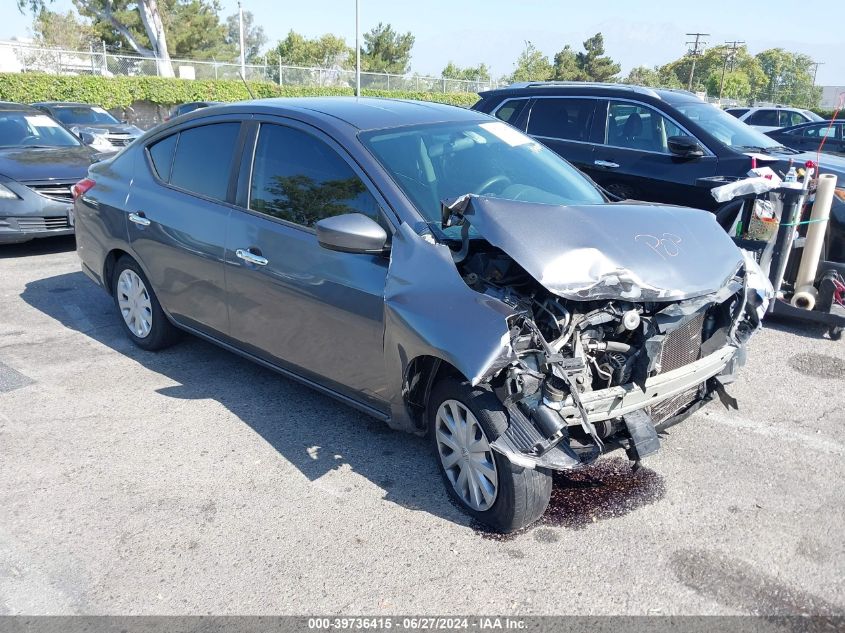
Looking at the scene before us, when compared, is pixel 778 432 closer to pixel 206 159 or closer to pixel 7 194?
pixel 206 159

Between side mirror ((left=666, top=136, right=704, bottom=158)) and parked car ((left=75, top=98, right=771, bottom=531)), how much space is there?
9.40 feet

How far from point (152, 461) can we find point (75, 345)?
2120 millimetres

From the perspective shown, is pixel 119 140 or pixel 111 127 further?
pixel 111 127

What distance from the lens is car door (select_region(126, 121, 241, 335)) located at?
14.9 ft

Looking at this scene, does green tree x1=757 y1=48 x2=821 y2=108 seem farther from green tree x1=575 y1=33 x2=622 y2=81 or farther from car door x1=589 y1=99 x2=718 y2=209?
car door x1=589 y1=99 x2=718 y2=209

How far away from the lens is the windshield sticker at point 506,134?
15.0 ft

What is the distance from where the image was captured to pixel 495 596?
9.65 ft

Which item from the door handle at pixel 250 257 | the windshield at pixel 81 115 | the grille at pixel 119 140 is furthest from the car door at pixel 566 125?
the windshield at pixel 81 115

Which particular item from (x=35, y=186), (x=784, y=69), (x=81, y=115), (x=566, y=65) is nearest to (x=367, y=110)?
(x=35, y=186)

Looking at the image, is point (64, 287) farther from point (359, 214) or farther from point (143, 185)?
point (359, 214)

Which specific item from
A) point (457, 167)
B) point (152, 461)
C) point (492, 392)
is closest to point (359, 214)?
point (457, 167)

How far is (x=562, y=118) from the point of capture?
26.7 ft

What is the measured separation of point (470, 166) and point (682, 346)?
5.04ft

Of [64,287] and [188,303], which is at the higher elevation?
[188,303]
